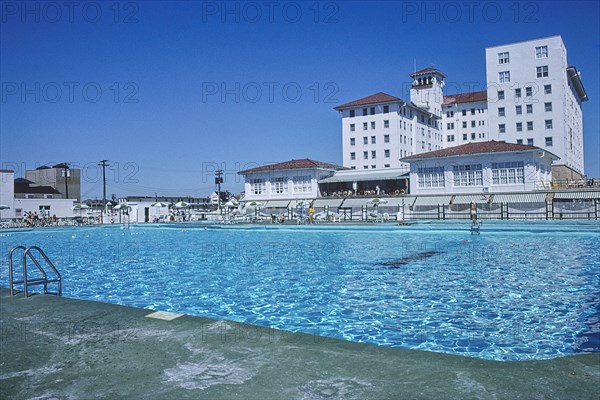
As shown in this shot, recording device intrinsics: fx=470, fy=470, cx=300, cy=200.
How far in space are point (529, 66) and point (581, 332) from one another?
59.6 meters

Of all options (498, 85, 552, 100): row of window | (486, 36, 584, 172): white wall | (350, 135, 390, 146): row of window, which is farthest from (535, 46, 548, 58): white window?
(350, 135, 390, 146): row of window

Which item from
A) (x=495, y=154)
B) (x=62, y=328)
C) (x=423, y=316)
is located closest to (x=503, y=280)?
(x=423, y=316)

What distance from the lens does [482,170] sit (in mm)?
40875

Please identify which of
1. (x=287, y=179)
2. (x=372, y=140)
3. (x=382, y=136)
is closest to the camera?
(x=287, y=179)

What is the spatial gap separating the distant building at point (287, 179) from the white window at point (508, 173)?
18.1m

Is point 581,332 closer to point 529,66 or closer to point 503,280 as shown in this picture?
point 503,280

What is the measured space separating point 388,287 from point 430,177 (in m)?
34.6

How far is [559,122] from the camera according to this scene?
57125 millimetres

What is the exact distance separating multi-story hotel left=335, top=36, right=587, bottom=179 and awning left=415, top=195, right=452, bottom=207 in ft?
66.5

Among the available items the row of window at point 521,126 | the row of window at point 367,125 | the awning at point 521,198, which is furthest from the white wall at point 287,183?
the row of window at point 521,126

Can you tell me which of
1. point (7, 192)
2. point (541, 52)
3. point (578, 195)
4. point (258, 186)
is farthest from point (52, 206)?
point (541, 52)

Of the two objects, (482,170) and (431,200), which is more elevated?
(482,170)

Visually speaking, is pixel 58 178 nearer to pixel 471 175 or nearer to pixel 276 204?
pixel 276 204

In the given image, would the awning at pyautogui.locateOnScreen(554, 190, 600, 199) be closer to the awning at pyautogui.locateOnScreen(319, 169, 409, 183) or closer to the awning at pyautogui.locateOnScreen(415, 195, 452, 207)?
the awning at pyautogui.locateOnScreen(415, 195, 452, 207)
